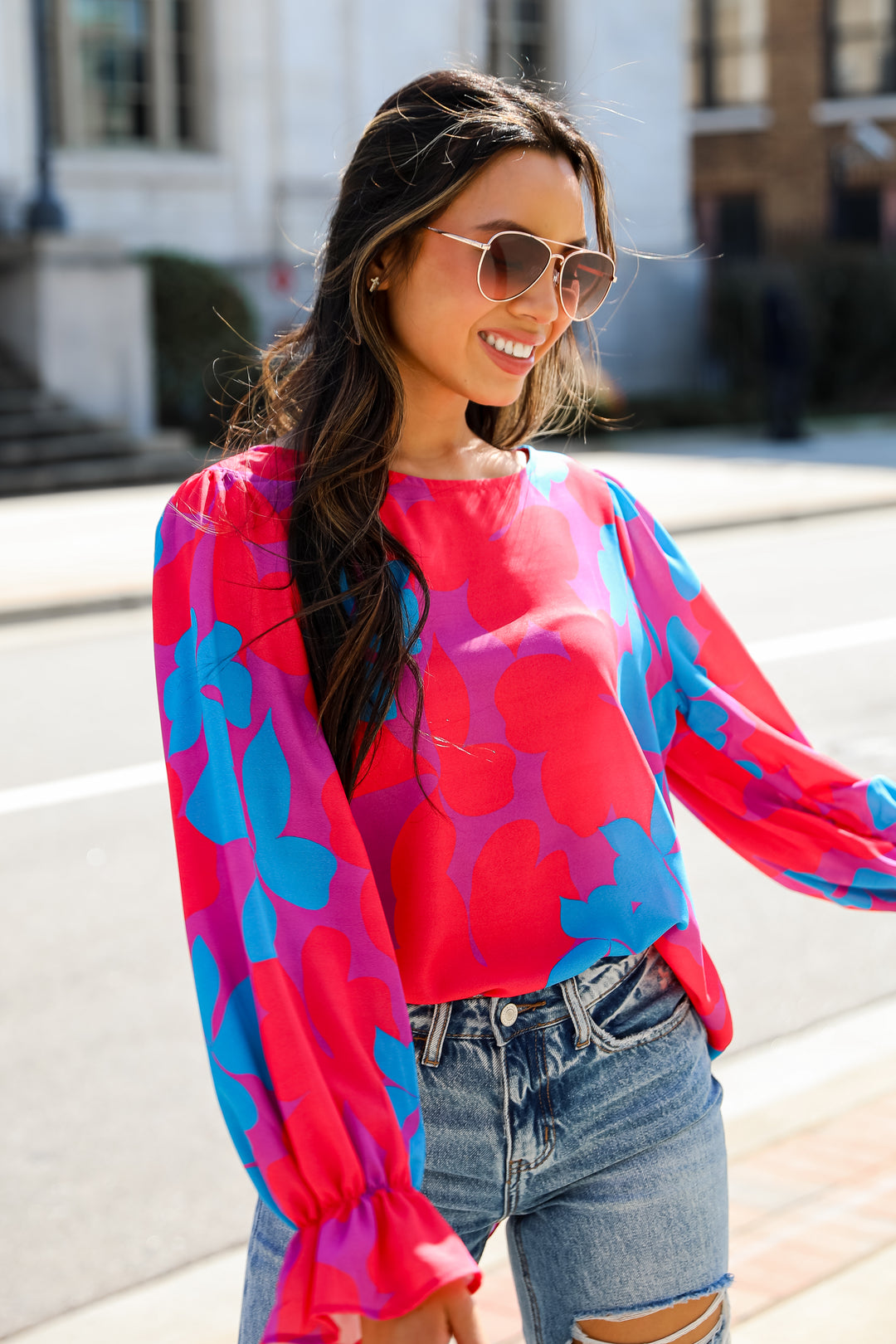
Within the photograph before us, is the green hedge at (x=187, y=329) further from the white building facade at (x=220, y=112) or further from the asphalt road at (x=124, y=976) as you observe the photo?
the asphalt road at (x=124, y=976)

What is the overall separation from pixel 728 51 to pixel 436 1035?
126 feet

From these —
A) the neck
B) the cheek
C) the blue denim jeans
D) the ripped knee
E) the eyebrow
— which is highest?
the eyebrow

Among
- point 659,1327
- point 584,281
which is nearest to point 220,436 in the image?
point 584,281

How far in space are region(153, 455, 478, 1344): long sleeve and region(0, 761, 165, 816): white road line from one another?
532cm

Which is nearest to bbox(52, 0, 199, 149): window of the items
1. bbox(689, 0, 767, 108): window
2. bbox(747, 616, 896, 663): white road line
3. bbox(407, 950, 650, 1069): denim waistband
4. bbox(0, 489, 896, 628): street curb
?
bbox(0, 489, 896, 628): street curb

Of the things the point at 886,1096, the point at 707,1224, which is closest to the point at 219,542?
the point at 707,1224

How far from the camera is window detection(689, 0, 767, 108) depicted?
121 ft

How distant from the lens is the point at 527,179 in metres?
1.87

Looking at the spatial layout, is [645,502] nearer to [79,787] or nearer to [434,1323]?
[79,787]

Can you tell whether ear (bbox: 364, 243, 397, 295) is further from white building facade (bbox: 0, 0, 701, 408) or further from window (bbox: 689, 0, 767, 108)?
window (bbox: 689, 0, 767, 108)

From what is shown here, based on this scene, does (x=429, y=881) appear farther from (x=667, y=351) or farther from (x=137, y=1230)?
(x=667, y=351)

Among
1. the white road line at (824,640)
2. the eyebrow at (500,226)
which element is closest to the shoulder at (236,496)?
the eyebrow at (500,226)

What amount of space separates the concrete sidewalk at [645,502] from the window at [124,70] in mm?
6409

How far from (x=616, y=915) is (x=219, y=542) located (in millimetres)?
594
